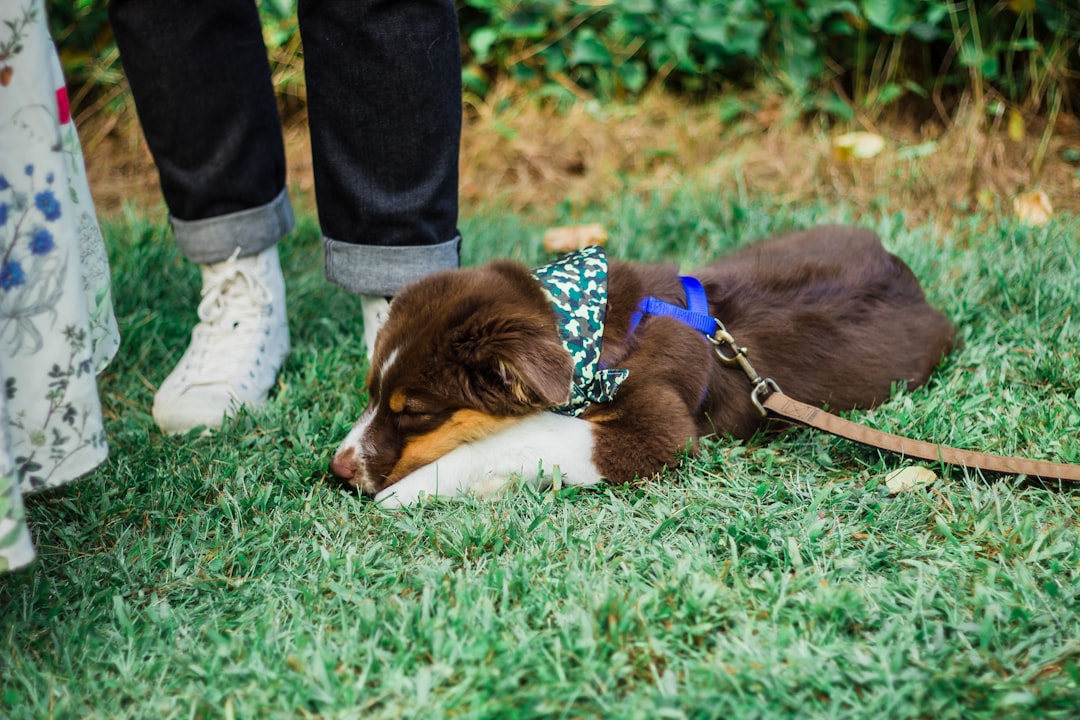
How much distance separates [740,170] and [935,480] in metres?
2.91

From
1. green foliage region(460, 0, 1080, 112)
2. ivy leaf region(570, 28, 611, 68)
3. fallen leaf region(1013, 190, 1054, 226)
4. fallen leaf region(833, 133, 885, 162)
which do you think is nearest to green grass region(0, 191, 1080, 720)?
fallen leaf region(1013, 190, 1054, 226)

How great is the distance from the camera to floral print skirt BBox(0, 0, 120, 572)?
1762mm

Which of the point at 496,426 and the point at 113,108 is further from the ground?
the point at 113,108

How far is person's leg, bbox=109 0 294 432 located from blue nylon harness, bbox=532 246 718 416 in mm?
1209

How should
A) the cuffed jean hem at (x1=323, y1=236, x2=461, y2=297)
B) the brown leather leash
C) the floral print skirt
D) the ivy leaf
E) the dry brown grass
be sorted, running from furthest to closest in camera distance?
the ivy leaf
the dry brown grass
the cuffed jean hem at (x1=323, y1=236, x2=461, y2=297)
the brown leather leash
the floral print skirt

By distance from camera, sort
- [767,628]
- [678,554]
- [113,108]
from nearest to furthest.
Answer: [767,628]
[678,554]
[113,108]

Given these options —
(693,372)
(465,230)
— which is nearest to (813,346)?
(693,372)

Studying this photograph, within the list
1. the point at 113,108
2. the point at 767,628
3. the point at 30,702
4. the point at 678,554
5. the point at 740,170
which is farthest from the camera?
the point at 113,108

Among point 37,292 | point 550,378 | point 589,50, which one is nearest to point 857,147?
point 589,50

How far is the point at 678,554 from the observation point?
2322 millimetres

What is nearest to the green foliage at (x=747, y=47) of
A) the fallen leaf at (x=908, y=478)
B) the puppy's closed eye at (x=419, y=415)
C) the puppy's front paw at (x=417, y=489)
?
the fallen leaf at (x=908, y=478)

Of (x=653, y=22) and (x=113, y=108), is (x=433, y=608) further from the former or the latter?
(x=113, y=108)

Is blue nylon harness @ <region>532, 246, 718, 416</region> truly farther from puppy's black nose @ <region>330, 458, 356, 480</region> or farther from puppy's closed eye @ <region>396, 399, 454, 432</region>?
puppy's black nose @ <region>330, 458, 356, 480</region>

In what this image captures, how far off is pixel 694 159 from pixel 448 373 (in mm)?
3496
